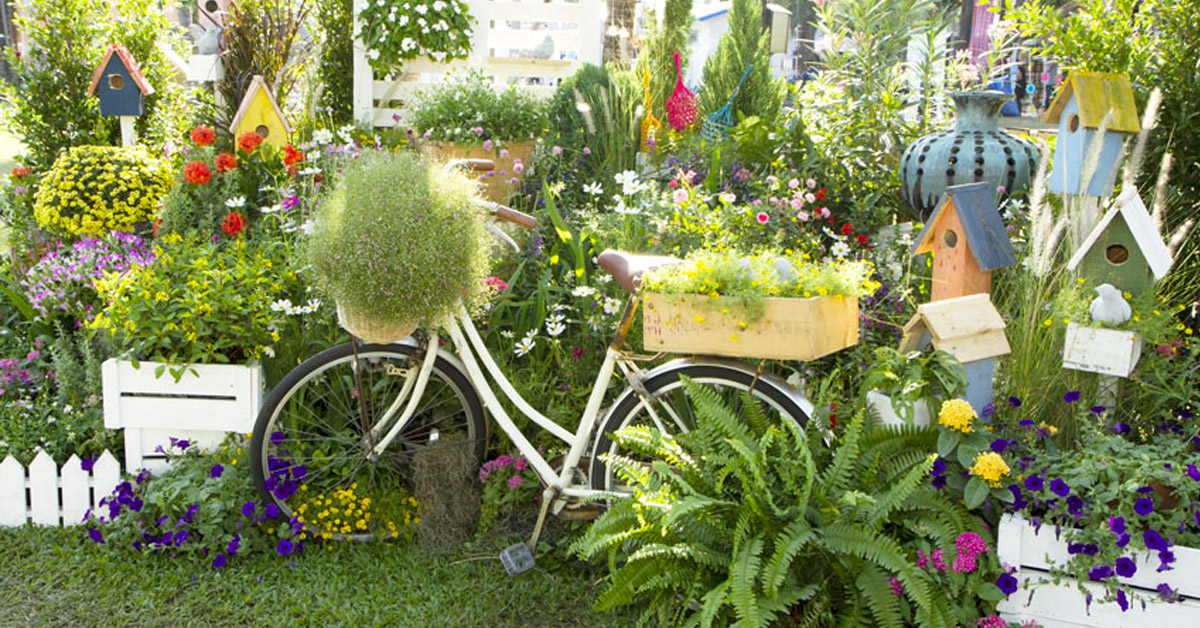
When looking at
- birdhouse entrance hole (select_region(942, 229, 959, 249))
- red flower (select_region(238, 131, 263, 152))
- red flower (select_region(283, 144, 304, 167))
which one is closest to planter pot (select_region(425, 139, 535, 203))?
red flower (select_region(283, 144, 304, 167))

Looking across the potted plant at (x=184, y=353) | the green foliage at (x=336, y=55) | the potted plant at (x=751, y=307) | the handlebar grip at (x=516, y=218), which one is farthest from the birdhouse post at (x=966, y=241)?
the green foliage at (x=336, y=55)

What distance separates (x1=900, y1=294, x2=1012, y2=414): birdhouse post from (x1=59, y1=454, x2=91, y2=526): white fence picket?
2.81 metres

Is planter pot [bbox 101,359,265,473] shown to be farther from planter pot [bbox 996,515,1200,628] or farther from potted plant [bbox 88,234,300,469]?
planter pot [bbox 996,515,1200,628]

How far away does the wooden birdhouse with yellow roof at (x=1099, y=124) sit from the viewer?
125 inches

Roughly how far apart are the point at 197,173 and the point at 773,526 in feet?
9.39

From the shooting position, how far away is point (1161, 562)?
2.33 m

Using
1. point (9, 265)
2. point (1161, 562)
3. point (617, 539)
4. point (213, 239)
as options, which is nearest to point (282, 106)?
point (9, 265)

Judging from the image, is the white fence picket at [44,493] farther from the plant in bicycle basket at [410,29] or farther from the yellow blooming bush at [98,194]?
the plant in bicycle basket at [410,29]

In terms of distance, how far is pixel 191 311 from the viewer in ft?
10.5

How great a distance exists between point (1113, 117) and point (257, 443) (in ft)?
9.90

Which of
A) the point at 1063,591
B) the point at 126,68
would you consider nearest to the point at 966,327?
the point at 1063,591

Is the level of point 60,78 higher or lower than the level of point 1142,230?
higher

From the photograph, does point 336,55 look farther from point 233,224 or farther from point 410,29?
point 233,224

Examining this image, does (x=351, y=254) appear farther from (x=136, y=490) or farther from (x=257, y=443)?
(x=136, y=490)
